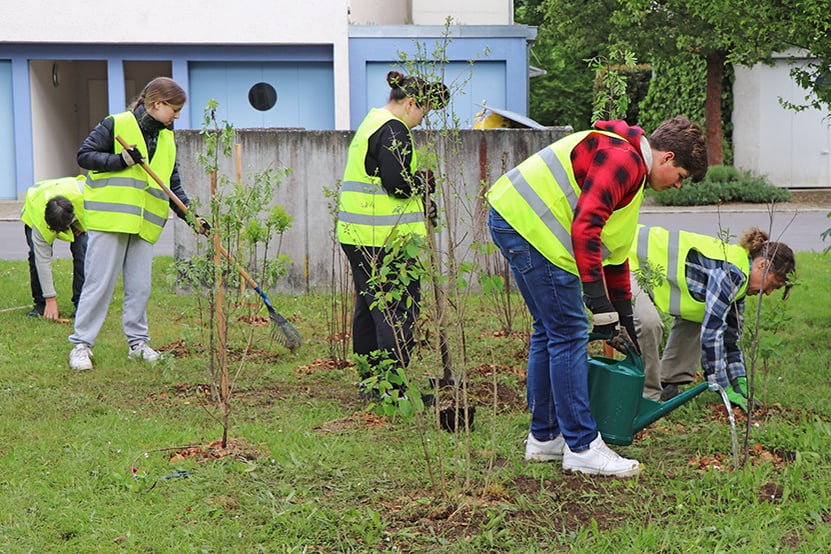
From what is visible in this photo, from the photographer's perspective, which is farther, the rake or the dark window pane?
the dark window pane

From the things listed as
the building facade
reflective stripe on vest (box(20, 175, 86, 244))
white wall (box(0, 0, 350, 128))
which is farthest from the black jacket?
white wall (box(0, 0, 350, 128))

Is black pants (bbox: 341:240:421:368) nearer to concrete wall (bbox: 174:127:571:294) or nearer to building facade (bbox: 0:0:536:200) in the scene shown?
concrete wall (bbox: 174:127:571:294)

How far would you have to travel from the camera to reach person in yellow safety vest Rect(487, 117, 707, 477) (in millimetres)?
3914

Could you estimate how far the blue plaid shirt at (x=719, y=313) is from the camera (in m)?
4.59

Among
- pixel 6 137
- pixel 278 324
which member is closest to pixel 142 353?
pixel 278 324

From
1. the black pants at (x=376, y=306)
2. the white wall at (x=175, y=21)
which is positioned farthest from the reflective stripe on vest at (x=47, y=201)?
the white wall at (x=175, y=21)

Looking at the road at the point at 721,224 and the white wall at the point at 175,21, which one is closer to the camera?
the road at the point at 721,224

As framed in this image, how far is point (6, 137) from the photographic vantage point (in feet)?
61.9

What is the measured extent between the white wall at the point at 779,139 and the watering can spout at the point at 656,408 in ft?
60.5

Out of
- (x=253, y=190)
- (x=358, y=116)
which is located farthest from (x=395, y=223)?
(x=358, y=116)

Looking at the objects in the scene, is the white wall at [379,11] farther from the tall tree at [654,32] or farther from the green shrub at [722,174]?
the green shrub at [722,174]

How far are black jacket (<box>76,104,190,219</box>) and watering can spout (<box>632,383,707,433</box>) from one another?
9.77 feet

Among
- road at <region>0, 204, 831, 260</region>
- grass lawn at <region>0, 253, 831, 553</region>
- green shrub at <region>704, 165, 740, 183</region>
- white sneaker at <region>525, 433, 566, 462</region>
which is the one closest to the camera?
grass lawn at <region>0, 253, 831, 553</region>

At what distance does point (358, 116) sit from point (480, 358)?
1309 cm
